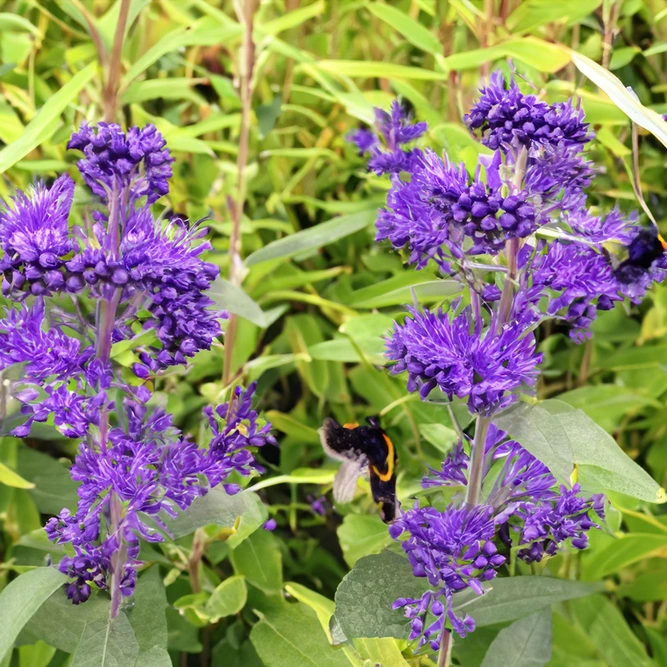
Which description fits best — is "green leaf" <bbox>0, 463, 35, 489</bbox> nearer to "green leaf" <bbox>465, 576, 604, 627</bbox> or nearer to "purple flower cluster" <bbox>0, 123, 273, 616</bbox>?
"purple flower cluster" <bbox>0, 123, 273, 616</bbox>

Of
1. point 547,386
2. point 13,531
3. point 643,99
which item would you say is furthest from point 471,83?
point 13,531

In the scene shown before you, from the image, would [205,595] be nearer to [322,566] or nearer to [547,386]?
[322,566]

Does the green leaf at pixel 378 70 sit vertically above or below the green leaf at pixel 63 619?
above

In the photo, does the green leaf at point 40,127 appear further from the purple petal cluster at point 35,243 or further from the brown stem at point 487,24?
the brown stem at point 487,24

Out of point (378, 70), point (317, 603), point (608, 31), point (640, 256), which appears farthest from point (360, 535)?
point (608, 31)

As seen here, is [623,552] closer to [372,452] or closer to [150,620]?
[372,452]

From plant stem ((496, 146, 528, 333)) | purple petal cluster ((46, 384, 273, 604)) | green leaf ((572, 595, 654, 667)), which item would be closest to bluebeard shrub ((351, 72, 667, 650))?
plant stem ((496, 146, 528, 333))

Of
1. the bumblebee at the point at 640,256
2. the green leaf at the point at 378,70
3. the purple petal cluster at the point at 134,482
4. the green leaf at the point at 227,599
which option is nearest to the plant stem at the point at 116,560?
the purple petal cluster at the point at 134,482
